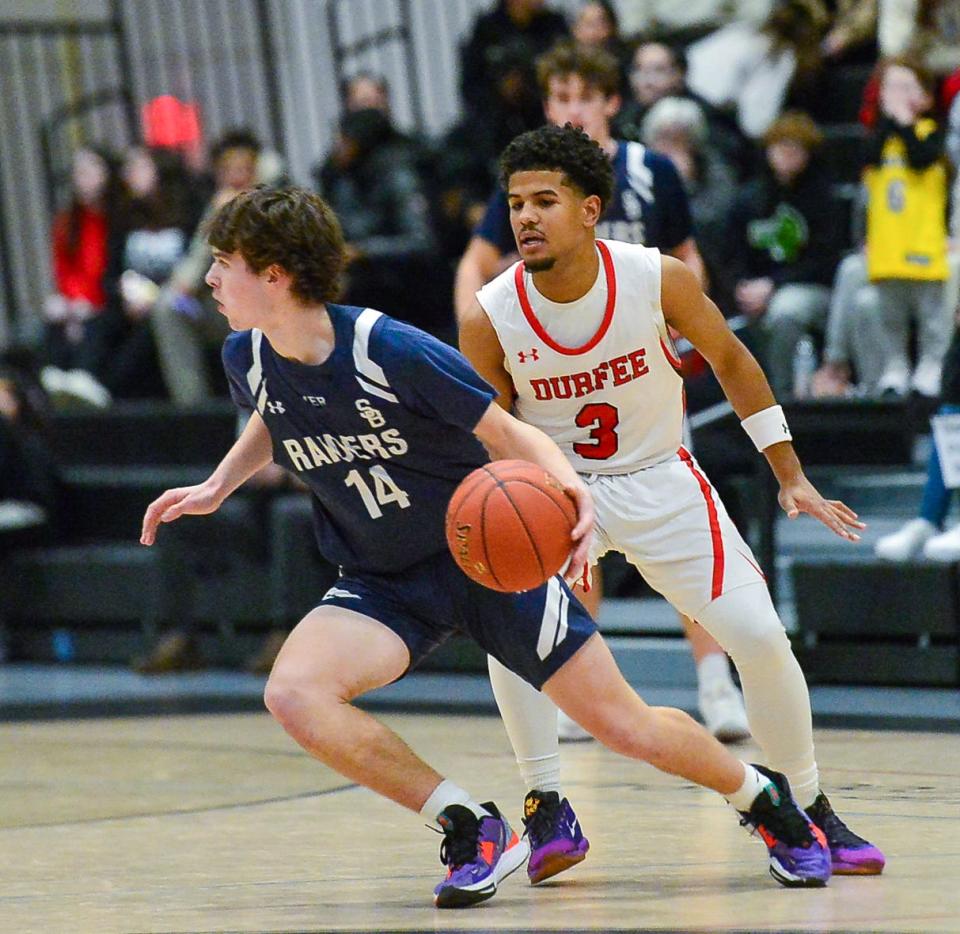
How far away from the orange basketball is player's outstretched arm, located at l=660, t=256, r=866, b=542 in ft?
2.63

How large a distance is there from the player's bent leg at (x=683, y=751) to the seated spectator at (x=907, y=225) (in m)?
4.70

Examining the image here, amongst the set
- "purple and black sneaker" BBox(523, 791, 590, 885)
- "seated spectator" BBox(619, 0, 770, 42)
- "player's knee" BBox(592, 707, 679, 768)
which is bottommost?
"purple and black sneaker" BBox(523, 791, 590, 885)

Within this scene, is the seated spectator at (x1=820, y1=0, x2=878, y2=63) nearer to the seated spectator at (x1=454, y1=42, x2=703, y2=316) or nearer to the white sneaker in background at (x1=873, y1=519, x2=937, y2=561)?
the white sneaker in background at (x1=873, y1=519, x2=937, y2=561)

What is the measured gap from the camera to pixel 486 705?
8.07 m

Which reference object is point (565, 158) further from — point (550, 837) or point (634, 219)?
point (634, 219)

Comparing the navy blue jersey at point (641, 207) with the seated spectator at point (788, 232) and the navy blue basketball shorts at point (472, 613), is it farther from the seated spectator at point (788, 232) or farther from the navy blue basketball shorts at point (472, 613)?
the seated spectator at point (788, 232)

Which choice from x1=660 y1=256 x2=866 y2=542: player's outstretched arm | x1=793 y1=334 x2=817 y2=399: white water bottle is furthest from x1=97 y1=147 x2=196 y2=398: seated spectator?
x1=660 y1=256 x2=866 y2=542: player's outstretched arm

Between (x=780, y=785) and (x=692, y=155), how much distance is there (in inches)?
235

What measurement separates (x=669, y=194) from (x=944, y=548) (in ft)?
6.49

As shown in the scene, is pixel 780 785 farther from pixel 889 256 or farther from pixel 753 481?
pixel 889 256

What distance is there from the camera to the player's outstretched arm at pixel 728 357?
4.61 metres

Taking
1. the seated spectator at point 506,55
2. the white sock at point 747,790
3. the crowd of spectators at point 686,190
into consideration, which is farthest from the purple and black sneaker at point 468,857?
the seated spectator at point 506,55

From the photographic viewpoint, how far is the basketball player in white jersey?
451 cm

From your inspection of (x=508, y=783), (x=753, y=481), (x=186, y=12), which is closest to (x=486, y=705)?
(x=753, y=481)
